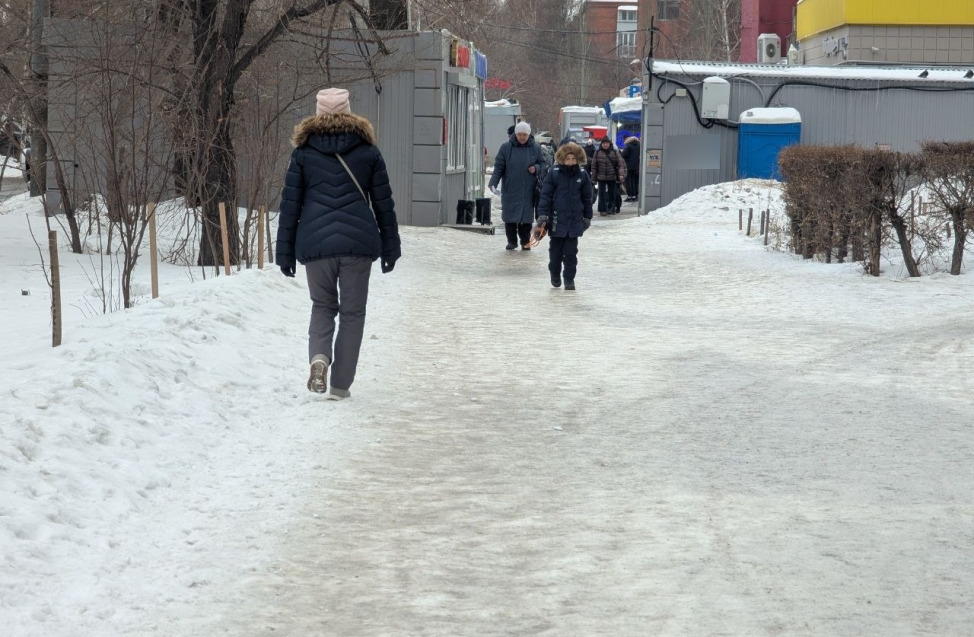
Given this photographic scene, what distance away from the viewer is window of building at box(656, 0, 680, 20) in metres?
85.7

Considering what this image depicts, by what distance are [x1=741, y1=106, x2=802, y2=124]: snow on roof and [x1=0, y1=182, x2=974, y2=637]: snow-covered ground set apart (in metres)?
16.8

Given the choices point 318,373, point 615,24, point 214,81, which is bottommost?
point 318,373

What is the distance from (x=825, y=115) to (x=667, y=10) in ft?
203

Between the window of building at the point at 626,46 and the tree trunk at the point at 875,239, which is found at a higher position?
the window of building at the point at 626,46

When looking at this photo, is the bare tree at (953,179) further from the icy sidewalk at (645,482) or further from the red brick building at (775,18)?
the red brick building at (775,18)

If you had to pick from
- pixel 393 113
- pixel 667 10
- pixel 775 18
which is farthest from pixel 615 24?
pixel 393 113

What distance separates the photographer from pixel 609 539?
4926 mm

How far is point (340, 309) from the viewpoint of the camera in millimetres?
7453

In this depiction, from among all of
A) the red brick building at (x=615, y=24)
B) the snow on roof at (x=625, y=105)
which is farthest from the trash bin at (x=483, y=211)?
the red brick building at (x=615, y=24)

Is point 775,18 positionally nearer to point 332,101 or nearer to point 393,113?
point 393,113

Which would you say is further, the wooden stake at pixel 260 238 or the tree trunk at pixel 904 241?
the tree trunk at pixel 904 241

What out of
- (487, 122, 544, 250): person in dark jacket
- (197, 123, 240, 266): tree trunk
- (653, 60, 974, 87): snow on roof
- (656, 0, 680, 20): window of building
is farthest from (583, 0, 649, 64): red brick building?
(197, 123, 240, 266): tree trunk

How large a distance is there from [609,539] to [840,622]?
108 centimetres

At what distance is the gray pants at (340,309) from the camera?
7352 mm
